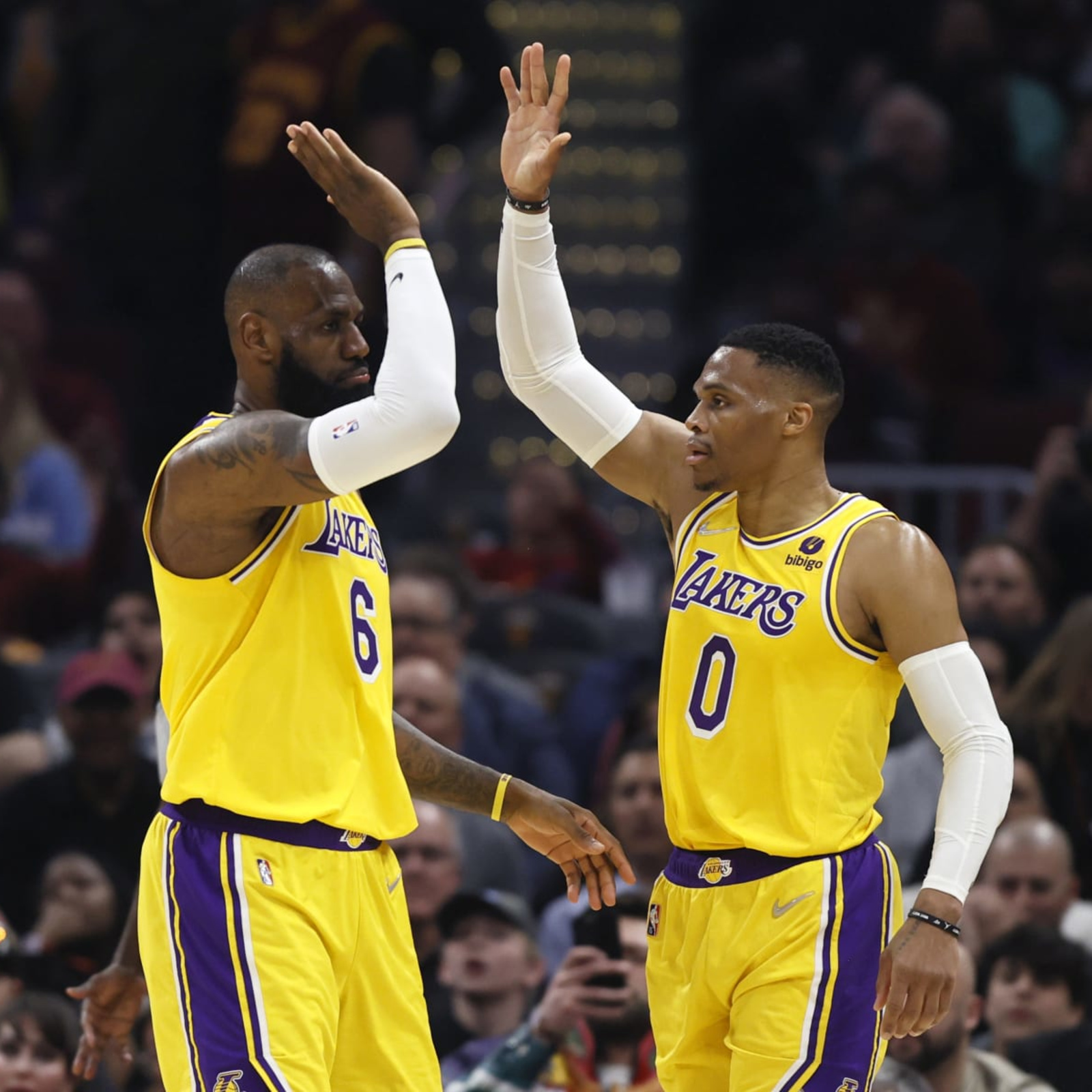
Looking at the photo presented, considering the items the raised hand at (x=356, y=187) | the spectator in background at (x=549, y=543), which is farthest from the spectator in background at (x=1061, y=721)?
the raised hand at (x=356, y=187)

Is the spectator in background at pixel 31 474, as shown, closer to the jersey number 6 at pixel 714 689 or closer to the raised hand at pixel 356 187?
the raised hand at pixel 356 187

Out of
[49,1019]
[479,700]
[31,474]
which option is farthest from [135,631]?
[49,1019]

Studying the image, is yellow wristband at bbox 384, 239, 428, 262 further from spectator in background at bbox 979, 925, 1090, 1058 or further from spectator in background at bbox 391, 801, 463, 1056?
spectator in background at bbox 979, 925, 1090, 1058

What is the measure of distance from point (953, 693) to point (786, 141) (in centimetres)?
796

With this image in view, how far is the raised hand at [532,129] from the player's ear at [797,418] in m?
0.78

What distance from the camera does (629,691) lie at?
8609 mm

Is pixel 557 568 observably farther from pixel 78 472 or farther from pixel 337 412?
pixel 337 412

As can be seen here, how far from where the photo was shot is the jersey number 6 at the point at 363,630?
15.6ft

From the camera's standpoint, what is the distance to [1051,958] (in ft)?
21.2

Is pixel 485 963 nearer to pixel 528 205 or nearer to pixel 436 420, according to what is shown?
pixel 528 205

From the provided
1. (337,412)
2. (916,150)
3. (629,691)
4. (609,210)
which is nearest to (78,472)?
(629,691)

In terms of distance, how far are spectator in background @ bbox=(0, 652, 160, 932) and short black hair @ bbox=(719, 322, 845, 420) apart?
340 cm

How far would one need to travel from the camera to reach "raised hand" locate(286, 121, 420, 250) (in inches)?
187

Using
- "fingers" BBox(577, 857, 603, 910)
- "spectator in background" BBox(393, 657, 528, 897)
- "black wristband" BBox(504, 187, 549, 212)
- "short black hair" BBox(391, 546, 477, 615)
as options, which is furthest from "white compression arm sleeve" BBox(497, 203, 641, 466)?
"short black hair" BBox(391, 546, 477, 615)
